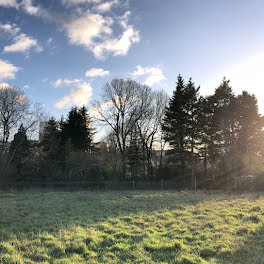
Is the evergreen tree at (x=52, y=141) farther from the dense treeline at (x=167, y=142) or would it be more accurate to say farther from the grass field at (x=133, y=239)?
the grass field at (x=133, y=239)

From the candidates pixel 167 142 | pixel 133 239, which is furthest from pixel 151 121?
pixel 133 239

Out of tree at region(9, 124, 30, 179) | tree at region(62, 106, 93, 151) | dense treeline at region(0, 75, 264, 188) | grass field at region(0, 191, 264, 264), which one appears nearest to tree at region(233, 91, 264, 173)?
dense treeline at region(0, 75, 264, 188)

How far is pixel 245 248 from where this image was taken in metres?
5.24

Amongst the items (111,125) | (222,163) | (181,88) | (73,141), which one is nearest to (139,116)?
(111,125)

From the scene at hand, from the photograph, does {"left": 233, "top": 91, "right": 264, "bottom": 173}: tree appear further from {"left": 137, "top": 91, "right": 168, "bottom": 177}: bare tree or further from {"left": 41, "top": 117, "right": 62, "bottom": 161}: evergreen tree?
{"left": 41, "top": 117, "right": 62, "bottom": 161}: evergreen tree

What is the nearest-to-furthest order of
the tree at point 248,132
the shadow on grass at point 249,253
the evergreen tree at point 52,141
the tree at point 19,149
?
the shadow on grass at point 249,253, the tree at point 248,132, the tree at point 19,149, the evergreen tree at point 52,141

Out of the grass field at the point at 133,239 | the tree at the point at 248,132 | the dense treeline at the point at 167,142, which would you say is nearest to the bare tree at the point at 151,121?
the dense treeline at the point at 167,142

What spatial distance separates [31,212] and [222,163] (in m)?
22.8

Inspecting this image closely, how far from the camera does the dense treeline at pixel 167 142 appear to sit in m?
26.7

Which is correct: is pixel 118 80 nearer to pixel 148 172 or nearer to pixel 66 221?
pixel 148 172

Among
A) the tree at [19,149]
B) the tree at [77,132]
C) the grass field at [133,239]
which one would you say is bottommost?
the grass field at [133,239]

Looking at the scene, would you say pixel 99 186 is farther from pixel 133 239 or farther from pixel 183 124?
pixel 133 239

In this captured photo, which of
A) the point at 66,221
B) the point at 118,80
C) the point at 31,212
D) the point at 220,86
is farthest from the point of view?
the point at 118,80

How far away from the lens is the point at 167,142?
96.3ft
